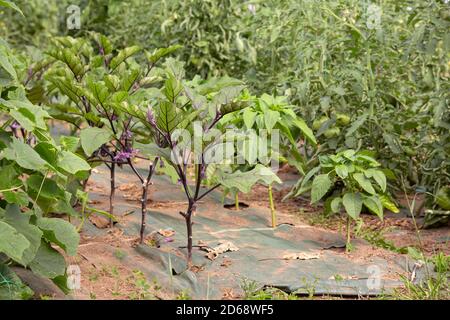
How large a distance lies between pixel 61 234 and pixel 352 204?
5.16ft

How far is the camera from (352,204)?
12.4ft

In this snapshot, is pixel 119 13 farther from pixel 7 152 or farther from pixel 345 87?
pixel 7 152

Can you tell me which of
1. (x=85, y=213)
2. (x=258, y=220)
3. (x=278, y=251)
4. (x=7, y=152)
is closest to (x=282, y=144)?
(x=258, y=220)

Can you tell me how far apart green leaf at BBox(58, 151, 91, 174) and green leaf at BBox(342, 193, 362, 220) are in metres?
1.41

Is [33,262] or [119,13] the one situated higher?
[119,13]

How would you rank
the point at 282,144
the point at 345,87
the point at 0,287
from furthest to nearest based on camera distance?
the point at 345,87, the point at 282,144, the point at 0,287

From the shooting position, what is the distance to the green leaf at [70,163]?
115 inches

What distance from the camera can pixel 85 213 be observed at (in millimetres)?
3723

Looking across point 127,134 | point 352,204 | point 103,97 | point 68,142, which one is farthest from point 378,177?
point 68,142

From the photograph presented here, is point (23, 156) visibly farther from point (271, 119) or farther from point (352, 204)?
point (352, 204)

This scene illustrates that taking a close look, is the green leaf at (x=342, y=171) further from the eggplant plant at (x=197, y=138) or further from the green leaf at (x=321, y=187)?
the eggplant plant at (x=197, y=138)

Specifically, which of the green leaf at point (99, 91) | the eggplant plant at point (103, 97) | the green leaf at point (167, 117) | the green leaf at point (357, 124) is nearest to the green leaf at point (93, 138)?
the eggplant plant at point (103, 97)

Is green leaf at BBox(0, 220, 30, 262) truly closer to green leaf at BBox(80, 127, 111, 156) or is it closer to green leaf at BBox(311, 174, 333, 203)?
green leaf at BBox(80, 127, 111, 156)
